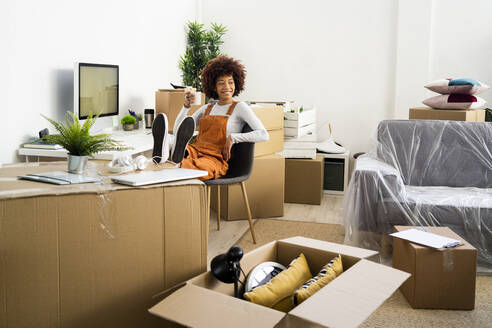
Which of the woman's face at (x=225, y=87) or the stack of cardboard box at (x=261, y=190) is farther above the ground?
the woman's face at (x=225, y=87)

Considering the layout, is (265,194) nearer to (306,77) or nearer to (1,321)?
(306,77)

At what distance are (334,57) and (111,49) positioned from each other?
244 centimetres

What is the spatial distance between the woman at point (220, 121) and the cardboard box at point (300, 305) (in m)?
1.52

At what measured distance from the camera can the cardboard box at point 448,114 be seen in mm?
3562

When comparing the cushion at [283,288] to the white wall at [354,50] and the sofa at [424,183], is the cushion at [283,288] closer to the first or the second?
the sofa at [424,183]

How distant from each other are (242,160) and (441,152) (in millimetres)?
1377

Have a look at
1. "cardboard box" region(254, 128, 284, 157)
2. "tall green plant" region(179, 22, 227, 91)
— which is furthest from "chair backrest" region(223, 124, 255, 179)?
"tall green plant" region(179, 22, 227, 91)

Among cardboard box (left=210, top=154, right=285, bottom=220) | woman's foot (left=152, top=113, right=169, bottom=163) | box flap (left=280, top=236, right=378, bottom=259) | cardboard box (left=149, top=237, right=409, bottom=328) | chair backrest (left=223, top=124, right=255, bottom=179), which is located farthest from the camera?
cardboard box (left=210, top=154, right=285, bottom=220)

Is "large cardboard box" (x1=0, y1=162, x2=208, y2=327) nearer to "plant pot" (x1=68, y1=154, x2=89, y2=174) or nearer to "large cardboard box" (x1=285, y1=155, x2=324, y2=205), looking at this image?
"plant pot" (x1=68, y1=154, x2=89, y2=174)

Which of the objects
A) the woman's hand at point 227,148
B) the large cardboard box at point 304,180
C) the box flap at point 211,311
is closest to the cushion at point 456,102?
the large cardboard box at point 304,180

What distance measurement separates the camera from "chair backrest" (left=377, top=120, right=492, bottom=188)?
10.6ft

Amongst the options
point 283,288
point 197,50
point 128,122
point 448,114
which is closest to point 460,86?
point 448,114

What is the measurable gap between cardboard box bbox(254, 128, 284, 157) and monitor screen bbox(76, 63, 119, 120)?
1174mm

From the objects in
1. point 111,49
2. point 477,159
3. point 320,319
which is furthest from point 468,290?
point 111,49
